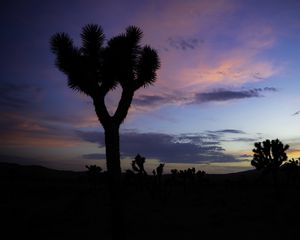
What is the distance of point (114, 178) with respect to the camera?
9.75 meters

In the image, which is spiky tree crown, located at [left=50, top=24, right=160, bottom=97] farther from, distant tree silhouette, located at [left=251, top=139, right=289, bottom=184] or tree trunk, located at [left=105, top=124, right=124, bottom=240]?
distant tree silhouette, located at [left=251, top=139, right=289, bottom=184]

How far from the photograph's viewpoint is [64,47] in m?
10.8

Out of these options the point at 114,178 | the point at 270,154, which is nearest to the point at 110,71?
the point at 114,178

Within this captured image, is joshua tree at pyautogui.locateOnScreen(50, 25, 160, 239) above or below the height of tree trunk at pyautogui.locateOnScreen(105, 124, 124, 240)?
above

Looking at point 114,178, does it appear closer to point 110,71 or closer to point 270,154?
point 110,71

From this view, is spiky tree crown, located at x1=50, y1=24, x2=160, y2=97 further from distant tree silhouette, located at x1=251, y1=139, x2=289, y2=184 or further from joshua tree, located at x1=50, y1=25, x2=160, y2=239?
distant tree silhouette, located at x1=251, y1=139, x2=289, y2=184

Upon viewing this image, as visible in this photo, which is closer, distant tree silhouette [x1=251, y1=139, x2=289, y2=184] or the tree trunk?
the tree trunk

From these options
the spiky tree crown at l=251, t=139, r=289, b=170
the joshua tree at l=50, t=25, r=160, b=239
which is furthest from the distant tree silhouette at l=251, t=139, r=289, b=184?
the joshua tree at l=50, t=25, r=160, b=239

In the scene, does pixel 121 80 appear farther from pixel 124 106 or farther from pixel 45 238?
pixel 45 238

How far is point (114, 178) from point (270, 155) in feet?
62.5

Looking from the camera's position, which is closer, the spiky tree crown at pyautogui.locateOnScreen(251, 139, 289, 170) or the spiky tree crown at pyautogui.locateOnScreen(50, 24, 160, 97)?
the spiky tree crown at pyautogui.locateOnScreen(50, 24, 160, 97)

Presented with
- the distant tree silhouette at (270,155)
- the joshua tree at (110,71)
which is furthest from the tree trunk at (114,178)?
the distant tree silhouette at (270,155)

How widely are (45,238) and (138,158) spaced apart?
46.1ft

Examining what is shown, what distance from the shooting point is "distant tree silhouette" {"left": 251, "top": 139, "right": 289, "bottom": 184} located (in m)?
25.5
